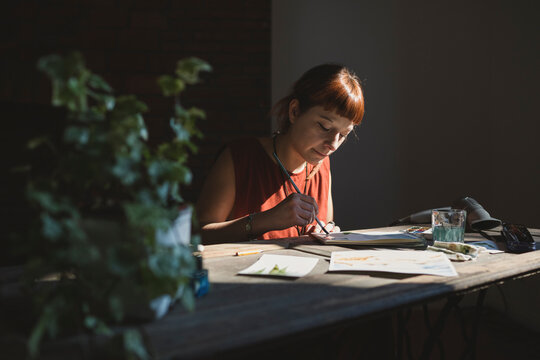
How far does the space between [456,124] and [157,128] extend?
6.66 ft

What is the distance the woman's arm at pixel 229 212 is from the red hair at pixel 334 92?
378mm

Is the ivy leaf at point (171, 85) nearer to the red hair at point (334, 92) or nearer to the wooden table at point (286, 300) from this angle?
the wooden table at point (286, 300)

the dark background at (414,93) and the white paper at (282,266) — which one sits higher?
the dark background at (414,93)

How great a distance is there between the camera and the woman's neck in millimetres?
1799

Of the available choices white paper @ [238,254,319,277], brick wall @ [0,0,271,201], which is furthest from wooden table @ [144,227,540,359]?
brick wall @ [0,0,271,201]

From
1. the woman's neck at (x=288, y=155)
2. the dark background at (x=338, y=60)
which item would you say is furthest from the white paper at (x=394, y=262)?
the dark background at (x=338, y=60)

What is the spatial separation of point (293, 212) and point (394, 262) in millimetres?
440

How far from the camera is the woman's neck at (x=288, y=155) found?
1799 millimetres

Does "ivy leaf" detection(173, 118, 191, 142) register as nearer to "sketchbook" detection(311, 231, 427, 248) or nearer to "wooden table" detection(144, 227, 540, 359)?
"wooden table" detection(144, 227, 540, 359)

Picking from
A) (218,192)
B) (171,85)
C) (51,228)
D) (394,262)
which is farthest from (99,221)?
(218,192)

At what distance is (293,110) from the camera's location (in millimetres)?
1726

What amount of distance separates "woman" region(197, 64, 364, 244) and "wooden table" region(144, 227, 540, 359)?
1.22ft

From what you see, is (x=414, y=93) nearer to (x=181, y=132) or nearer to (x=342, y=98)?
(x=342, y=98)

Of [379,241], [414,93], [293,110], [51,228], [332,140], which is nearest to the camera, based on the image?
[51,228]
